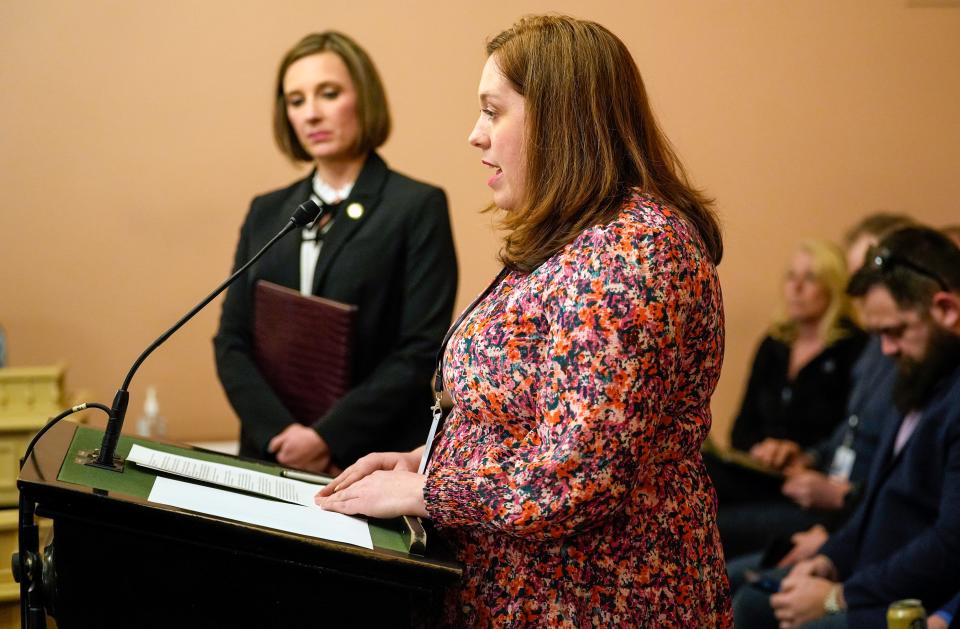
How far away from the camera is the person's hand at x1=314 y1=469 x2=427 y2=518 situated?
4.19 feet

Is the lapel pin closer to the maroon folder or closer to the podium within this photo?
the maroon folder

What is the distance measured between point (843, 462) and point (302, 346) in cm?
177

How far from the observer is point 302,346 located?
7.84 ft

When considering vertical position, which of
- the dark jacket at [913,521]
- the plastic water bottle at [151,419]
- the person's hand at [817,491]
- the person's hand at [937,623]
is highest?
the dark jacket at [913,521]

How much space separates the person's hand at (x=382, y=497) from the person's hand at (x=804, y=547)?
1867mm

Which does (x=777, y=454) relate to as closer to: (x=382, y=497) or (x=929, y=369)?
(x=929, y=369)

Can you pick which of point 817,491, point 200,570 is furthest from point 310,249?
point 817,491

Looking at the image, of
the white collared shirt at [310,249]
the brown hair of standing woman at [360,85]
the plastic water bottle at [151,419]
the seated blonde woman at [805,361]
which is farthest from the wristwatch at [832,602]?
the plastic water bottle at [151,419]

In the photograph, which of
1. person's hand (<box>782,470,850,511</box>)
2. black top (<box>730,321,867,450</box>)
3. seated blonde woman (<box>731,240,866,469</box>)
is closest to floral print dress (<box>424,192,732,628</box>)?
person's hand (<box>782,470,850,511</box>)

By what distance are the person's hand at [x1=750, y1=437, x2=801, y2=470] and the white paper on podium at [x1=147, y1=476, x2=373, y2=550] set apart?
8.38ft

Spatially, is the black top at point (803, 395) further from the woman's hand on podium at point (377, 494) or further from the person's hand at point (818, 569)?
the woman's hand on podium at point (377, 494)

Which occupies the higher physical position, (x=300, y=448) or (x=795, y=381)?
(x=300, y=448)

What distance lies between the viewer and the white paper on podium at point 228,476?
136cm

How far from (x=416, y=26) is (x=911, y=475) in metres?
2.76
